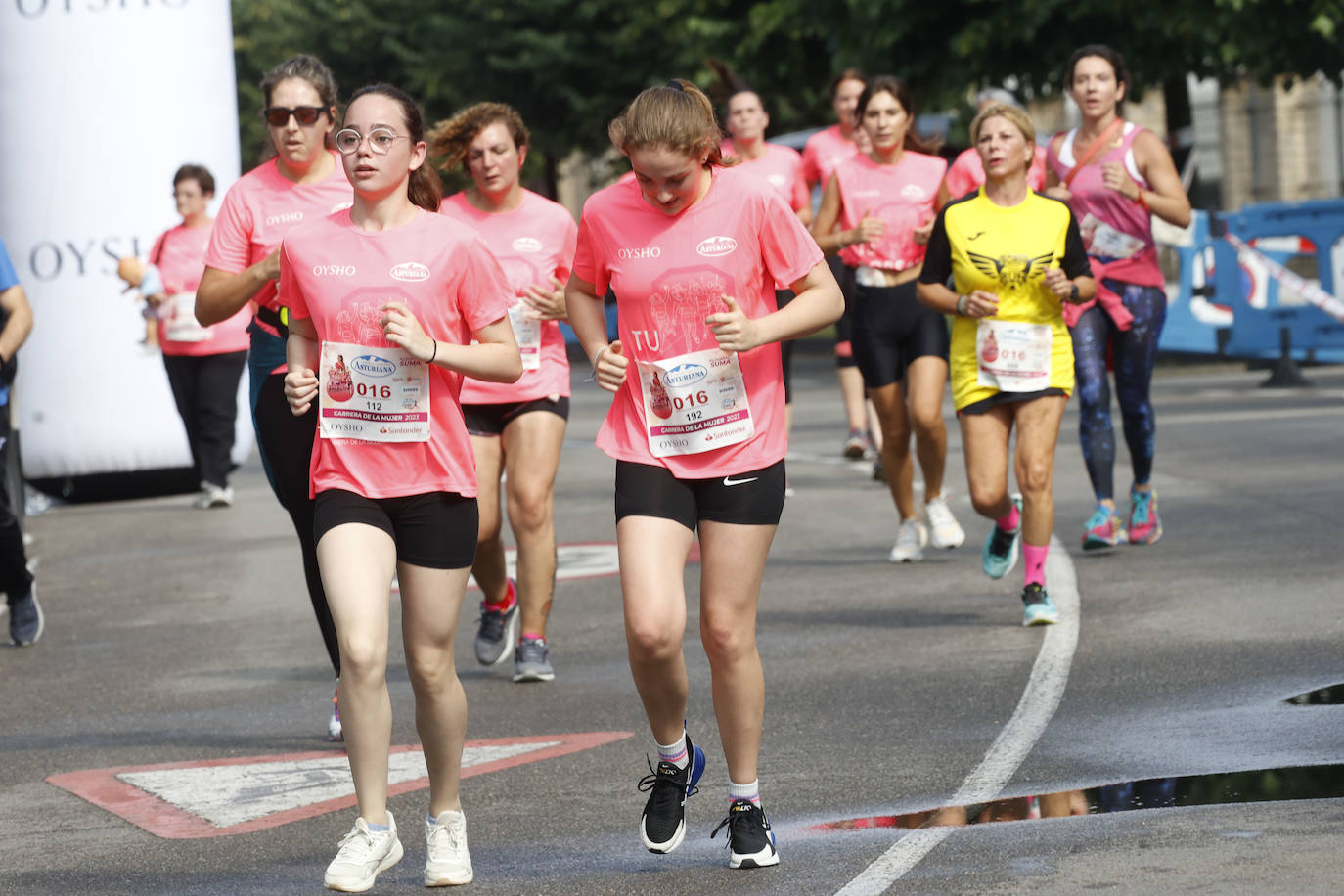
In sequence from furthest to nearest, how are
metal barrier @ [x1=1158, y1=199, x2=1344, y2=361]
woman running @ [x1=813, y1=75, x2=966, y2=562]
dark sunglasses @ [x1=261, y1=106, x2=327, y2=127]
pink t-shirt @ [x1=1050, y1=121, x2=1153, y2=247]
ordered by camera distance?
metal barrier @ [x1=1158, y1=199, x2=1344, y2=361] < woman running @ [x1=813, y1=75, x2=966, y2=562] < pink t-shirt @ [x1=1050, y1=121, x2=1153, y2=247] < dark sunglasses @ [x1=261, y1=106, x2=327, y2=127]

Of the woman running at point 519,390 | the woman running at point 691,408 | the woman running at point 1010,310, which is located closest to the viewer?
the woman running at point 691,408

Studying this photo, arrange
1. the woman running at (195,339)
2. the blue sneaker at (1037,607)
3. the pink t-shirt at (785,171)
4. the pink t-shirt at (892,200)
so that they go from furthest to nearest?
the woman running at (195,339)
the pink t-shirt at (785,171)
the pink t-shirt at (892,200)
the blue sneaker at (1037,607)

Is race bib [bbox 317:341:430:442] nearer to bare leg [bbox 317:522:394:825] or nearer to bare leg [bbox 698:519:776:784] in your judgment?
bare leg [bbox 317:522:394:825]

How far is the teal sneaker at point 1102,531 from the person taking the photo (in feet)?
33.8

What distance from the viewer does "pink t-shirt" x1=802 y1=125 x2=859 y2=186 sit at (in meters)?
12.9

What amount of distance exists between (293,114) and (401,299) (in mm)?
1762

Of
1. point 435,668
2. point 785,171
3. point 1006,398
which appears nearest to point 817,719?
point 435,668

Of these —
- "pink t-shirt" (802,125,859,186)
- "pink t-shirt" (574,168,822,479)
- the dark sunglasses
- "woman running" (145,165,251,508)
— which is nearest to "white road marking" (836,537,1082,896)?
"pink t-shirt" (574,168,822,479)

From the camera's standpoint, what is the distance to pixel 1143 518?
10656 millimetres

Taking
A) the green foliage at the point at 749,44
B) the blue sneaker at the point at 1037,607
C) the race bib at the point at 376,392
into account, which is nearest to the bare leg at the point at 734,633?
the race bib at the point at 376,392

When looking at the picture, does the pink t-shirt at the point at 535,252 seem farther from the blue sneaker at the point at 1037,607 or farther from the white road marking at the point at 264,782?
the blue sneaker at the point at 1037,607

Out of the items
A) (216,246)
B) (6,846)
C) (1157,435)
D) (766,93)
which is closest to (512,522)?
(216,246)

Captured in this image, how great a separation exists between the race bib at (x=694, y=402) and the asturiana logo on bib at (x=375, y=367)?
0.63 meters

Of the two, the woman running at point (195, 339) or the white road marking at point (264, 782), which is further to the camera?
the woman running at point (195, 339)
